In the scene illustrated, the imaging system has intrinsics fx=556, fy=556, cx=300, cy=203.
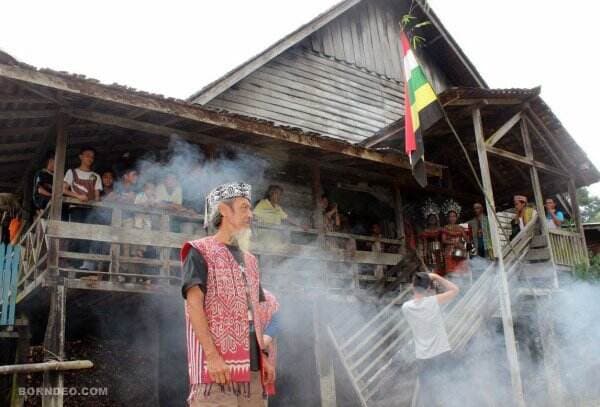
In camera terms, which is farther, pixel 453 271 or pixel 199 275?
pixel 453 271

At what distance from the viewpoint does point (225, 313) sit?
9.25 feet

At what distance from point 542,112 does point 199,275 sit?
926cm

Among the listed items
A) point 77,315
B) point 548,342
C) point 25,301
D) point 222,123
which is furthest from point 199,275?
point 548,342

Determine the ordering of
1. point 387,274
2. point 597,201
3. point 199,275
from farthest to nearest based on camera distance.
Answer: point 597,201 < point 387,274 < point 199,275

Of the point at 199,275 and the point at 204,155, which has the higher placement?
the point at 204,155

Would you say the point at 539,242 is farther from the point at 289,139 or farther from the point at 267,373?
the point at 267,373

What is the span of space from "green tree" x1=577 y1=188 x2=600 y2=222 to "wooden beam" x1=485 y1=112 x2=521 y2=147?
106 feet

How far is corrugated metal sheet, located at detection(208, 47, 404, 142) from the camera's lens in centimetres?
1130

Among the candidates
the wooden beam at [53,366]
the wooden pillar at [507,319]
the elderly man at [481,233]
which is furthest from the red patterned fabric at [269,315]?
the elderly man at [481,233]

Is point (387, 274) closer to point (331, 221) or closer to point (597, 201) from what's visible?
point (331, 221)

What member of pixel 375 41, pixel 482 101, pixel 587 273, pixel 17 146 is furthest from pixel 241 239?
pixel 375 41

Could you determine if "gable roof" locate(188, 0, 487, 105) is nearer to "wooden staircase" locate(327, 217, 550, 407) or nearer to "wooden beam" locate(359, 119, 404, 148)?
"wooden beam" locate(359, 119, 404, 148)

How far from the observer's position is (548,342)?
9.38 meters

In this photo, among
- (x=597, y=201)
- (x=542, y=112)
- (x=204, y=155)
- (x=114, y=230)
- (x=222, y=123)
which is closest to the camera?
(x=114, y=230)
